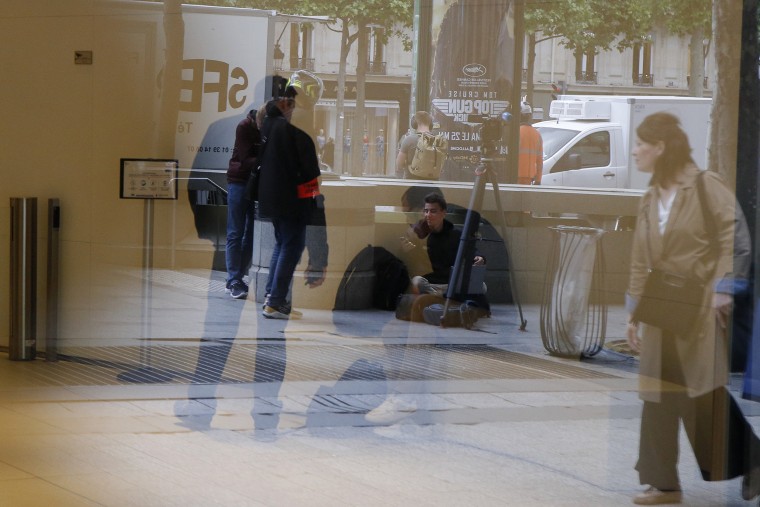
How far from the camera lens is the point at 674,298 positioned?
4137 millimetres

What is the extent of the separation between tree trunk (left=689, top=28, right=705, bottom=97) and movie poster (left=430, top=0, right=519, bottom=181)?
0.73m

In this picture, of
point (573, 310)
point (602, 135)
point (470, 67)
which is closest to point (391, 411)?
point (573, 310)

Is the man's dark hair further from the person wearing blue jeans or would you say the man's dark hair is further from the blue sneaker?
the blue sneaker

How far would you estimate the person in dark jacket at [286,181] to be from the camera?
554 cm

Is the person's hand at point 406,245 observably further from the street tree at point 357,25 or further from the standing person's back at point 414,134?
the standing person's back at point 414,134

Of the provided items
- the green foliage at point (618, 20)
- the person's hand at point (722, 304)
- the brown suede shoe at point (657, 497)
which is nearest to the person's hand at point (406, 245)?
the green foliage at point (618, 20)

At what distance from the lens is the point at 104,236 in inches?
263

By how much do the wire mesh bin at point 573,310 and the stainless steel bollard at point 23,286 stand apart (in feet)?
9.78

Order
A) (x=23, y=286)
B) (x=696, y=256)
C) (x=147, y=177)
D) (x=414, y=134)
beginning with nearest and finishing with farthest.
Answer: (x=696, y=256) < (x=414, y=134) < (x=147, y=177) < (x=23, y=286)

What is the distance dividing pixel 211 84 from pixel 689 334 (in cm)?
297

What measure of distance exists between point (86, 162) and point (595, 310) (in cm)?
301

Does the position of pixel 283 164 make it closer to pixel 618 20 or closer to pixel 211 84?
pixel 211 84

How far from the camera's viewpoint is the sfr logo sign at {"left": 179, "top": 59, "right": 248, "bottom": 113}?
5824mm

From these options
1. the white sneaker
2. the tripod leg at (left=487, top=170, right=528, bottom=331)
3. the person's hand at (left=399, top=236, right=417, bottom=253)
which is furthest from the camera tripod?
the white sneaker
